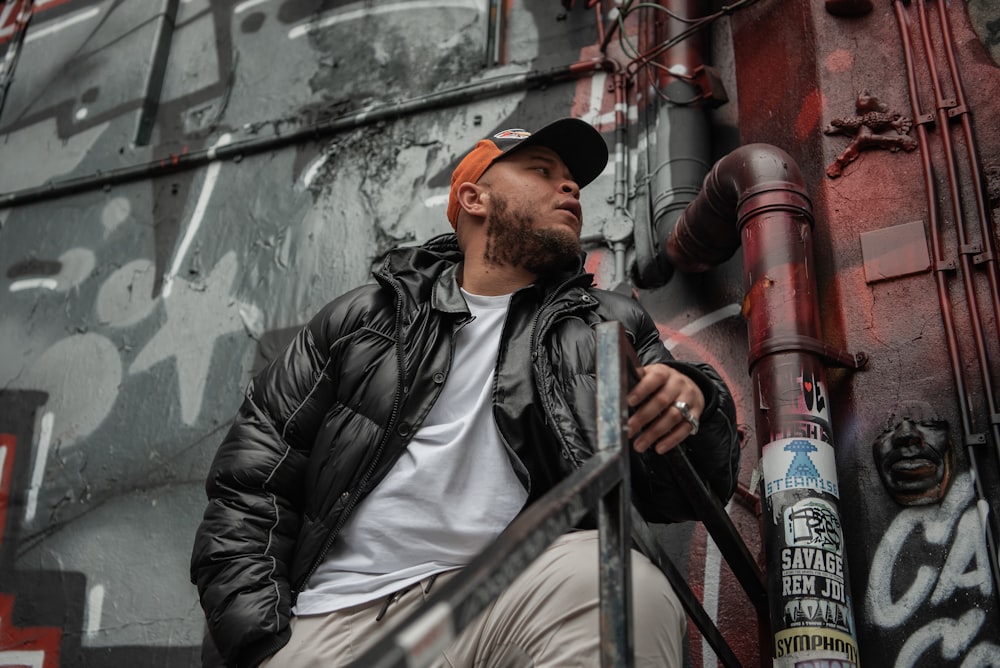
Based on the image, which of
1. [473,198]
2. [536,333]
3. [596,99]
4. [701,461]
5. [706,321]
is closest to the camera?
[701,461]

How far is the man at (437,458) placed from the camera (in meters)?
1.96

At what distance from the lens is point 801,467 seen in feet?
9.04

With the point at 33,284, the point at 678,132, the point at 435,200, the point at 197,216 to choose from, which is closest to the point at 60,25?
the point at 33,284

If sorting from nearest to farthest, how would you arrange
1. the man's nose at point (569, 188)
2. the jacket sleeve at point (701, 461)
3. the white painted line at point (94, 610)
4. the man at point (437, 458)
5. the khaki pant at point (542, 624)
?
the khaki pant at point (542, 624) → the man at point (437, 458) → the jacket sleeve at point (701, 461) → the man's nose at point (569, 188) → the white painted line at point (94, 610)

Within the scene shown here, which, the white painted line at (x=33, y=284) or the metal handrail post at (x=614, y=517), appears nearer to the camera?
the metal handrail post at (x=614, y=517)

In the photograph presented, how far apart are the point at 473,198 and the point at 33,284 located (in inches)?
141

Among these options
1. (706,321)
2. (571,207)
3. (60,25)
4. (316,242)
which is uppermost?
(60,25)

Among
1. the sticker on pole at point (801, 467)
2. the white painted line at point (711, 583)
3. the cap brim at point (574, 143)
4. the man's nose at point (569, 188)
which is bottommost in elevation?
the white painted line at point (711, 583)

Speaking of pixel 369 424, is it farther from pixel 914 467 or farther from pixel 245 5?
pixel 245 5

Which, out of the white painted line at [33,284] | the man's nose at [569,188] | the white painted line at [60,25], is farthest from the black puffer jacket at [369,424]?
the white painted line at [60,25]

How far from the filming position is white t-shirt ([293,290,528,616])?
7.22ft

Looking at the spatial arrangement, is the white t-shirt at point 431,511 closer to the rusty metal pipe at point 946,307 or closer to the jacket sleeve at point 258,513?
the jacket sleeve at point 258,513

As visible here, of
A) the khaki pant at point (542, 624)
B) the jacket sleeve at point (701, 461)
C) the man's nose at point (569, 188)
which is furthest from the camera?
the man's nose at point (569, 188)

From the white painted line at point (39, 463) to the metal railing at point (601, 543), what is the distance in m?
3.79
